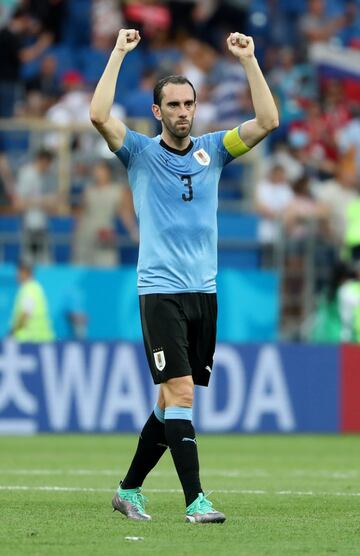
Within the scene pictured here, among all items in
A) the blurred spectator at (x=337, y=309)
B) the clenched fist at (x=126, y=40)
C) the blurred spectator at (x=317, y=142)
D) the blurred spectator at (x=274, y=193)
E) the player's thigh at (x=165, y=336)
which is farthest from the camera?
the blurred spectator at (x=317, y=142)

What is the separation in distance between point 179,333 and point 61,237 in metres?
12.4

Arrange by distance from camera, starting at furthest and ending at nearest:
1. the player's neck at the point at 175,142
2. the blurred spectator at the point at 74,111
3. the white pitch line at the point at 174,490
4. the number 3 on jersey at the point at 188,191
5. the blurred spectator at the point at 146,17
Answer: the blurred spectator at the point at 146,17
the blurred spectator at the point at 74,111
the white pitch line at the point at 174,490
the player's neck at the point at 175,142
the number 3 on jersey at the point at 188,191

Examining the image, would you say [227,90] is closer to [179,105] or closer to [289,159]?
[289,159]

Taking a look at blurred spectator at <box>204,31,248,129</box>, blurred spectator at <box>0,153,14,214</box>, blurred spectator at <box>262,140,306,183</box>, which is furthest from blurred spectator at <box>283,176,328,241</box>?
blurred spectator at <box>0,153,14,214</box>

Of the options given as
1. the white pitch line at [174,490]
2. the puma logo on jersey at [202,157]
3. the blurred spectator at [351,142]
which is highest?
the blurred spectator at [351,142]

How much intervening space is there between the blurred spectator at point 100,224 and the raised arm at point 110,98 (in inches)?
466

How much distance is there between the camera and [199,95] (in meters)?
23.0

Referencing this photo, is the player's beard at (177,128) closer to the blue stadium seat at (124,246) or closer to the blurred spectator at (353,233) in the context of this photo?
the blurred spectator at (353,233)

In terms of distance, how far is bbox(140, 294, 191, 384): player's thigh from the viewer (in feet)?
26.2

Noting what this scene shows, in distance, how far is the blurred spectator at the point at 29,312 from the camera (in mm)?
18141

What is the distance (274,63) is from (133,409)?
893 centimetres

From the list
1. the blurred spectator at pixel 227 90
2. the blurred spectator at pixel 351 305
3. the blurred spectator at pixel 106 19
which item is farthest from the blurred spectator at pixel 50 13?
the blurred spectator at pixel 351 305

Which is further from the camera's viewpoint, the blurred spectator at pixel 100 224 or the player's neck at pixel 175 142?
the blurred spectator at pixel 100 224

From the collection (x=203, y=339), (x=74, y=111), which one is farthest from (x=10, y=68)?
(x=203, y=339)
